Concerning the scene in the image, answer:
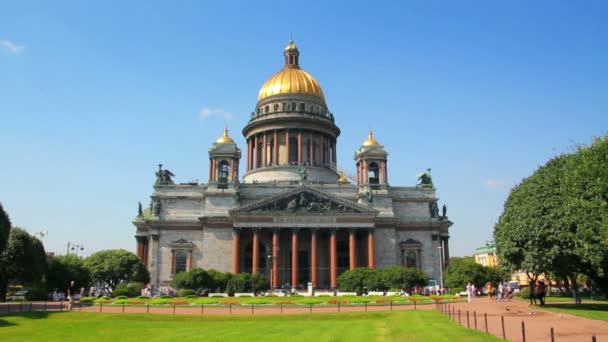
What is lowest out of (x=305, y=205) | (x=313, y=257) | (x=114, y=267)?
(x=114, y=267)

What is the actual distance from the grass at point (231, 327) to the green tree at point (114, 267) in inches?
1048

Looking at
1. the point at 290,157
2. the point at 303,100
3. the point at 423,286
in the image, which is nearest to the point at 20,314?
the point at 423,286

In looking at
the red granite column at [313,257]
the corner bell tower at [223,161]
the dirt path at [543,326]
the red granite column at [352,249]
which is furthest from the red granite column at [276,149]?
the dirt path at [543,326]

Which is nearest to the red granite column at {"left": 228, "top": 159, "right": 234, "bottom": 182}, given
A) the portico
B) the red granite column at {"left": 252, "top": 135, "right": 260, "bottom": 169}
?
the portico

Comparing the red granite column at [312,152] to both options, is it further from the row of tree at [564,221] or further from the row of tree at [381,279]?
the row of tree at [564,221]

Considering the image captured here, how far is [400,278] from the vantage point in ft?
202

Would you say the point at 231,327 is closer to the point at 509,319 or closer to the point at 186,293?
the point at 509,319

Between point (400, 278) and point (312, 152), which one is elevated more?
point (312, 152)

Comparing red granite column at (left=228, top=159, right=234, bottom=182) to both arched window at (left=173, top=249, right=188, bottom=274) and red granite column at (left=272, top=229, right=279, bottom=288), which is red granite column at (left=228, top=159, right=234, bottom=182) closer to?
red granite column at (left=272, top=229, right=279, bottom=288)

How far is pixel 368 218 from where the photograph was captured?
2963 inches

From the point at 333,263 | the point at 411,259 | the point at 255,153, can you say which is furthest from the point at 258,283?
the point at 255,153

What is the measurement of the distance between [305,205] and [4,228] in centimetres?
3846

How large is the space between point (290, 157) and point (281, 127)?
5619 millimetres

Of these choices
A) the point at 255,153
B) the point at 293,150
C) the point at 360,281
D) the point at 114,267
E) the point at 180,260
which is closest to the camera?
the point at 360,281
